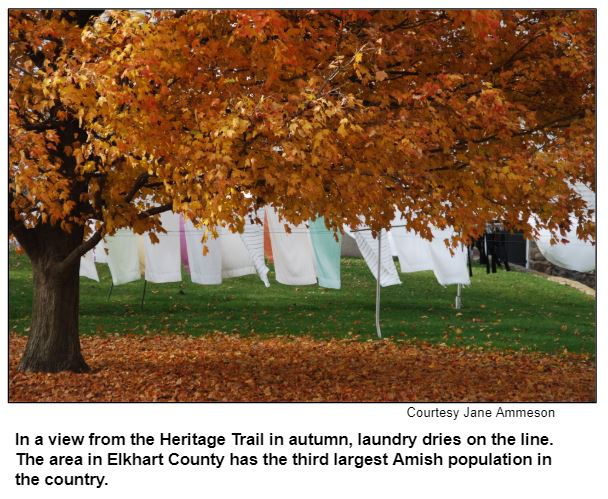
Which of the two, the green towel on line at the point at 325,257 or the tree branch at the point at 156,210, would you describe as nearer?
the tree branch at the point at 156,210

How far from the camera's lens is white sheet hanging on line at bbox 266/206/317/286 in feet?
36.3

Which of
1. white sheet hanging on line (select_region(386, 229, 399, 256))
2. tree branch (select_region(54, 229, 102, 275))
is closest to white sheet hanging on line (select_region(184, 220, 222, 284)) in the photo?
white sheet hanging on line (select_region(386, 229, 399, 256))

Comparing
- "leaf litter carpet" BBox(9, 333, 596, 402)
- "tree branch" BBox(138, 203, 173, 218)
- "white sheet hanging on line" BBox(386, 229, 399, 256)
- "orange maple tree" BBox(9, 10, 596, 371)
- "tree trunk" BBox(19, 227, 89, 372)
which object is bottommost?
"leaf litter carpet" BBox(9, 333, 596, 402)

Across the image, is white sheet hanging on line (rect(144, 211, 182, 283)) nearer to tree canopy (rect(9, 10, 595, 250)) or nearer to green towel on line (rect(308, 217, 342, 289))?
green towel on line (rect(308, 217, 342, 289))

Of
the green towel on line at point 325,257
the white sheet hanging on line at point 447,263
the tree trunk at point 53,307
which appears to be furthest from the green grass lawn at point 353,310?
the tree trunk at point 53,307

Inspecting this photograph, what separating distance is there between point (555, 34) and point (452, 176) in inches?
57.3

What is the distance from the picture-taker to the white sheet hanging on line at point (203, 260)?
11.2 meters

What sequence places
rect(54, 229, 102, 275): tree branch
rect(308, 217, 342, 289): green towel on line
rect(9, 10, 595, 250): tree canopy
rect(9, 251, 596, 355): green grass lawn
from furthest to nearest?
rect(9, 251, 596, 355): green grass lawn, rect(308, 217, 342, 289): green towel on line, rect(54, 229, 102, 275): tree branch, rect(9, 10, 595, 250): tree canopy

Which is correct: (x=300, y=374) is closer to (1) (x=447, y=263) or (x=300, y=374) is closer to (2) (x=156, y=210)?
(2) (x=156, y=210)

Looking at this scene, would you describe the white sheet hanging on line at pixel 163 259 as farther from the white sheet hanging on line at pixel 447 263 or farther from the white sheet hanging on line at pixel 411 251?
the white sheet hanging on line at pixel 447 263

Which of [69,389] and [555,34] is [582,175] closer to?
[555,34]

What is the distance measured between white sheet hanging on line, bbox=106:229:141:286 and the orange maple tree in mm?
3918

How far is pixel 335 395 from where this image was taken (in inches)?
309

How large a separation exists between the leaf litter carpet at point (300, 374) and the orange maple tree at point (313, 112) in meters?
1.61
